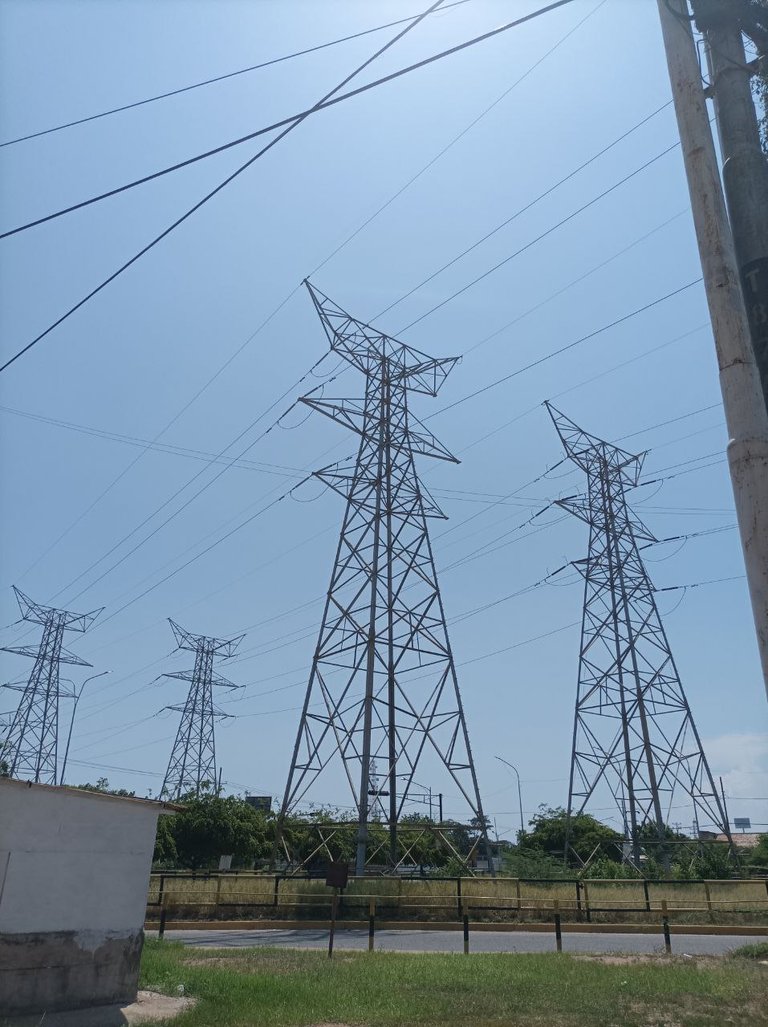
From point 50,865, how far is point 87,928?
1011 mm

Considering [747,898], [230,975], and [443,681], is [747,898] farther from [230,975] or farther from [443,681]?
[230,975]

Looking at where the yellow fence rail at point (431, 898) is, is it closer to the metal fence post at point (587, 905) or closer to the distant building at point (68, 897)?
the metal fence post at point (587, 905)

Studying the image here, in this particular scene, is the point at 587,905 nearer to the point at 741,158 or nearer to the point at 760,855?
the point at 741,158

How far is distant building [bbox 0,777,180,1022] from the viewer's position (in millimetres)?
9750

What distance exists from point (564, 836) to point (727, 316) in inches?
2306

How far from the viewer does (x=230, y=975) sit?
1195cm

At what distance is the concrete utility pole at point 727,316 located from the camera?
13.1 ft

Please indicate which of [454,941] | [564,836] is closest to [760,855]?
[564,836]

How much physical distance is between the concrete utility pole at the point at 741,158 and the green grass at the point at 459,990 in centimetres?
802

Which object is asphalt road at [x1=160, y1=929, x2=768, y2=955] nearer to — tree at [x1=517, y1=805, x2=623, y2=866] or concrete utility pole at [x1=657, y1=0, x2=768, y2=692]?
concrete utility pole at [x1=657, y1=0, x2=768, y2=692]

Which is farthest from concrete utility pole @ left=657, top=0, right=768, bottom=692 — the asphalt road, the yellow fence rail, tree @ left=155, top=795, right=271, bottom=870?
tree @ left=155, top=795, right=271, bottom=870

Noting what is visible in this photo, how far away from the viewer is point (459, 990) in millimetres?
11125

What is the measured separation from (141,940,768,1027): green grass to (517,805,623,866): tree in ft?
128

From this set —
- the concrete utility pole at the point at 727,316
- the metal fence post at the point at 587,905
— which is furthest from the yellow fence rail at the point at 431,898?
the concrete utility pole at the point at 727,316
